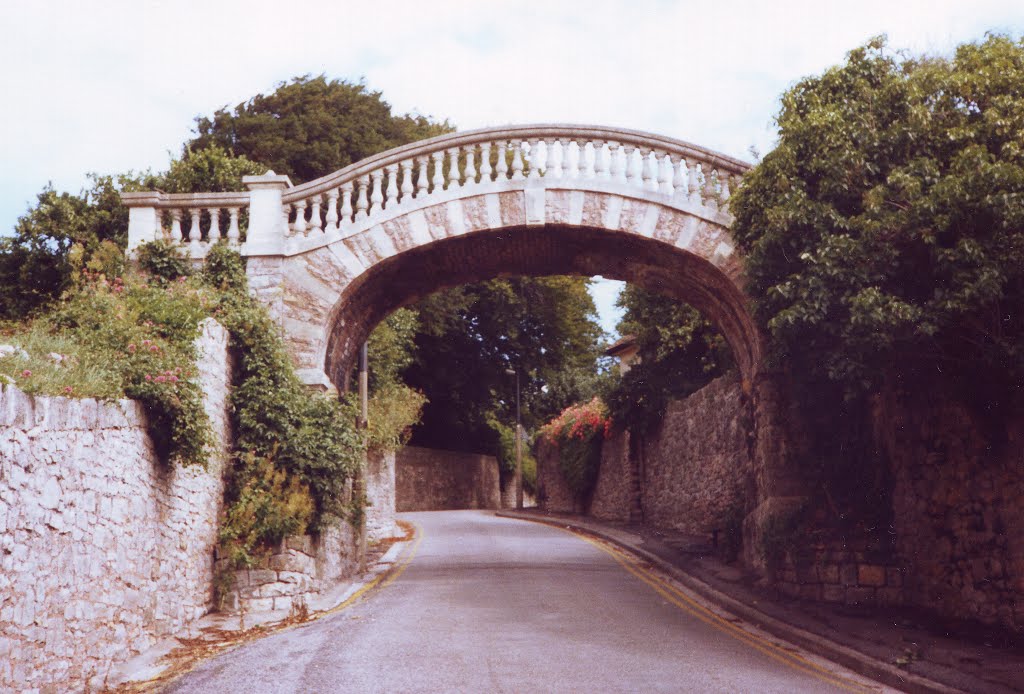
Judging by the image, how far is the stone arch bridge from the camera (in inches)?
548

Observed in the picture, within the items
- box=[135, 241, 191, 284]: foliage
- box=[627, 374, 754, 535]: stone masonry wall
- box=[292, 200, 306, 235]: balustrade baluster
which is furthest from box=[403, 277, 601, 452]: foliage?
box=[135, 241, 191, 284]: foliage

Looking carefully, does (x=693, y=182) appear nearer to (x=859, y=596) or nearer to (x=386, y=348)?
(x=859, y=596)

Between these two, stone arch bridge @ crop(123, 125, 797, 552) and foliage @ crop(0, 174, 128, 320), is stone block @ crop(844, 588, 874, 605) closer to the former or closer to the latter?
stone arch bridge @ crop(123, 125, 797, 552)

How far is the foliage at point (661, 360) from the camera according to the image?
965 inches

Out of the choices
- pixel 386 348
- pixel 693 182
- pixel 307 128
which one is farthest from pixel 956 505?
pixel 307 128

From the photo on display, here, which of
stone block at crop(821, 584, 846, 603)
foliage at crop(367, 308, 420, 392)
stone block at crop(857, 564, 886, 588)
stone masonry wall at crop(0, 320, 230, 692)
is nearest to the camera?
stone masonry wall at crop(0, 320, 230, 692)

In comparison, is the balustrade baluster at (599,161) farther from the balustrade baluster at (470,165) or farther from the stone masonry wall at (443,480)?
the stone masonry wall at (443,480)

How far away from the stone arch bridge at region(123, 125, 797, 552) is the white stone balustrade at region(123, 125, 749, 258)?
0.02m

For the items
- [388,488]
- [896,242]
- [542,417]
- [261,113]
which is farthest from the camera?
[542,417]

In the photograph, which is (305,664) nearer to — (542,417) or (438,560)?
(438,560)

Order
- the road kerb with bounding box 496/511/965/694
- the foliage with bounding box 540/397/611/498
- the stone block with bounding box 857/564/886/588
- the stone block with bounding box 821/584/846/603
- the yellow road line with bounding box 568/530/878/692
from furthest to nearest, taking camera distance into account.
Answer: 1. the foliage with bounding box 540/397/611/498
2. the stone block with bounding box 821/584/846/603
3. the stone block with bounding box 857/564/886/588
4. the yellow road line with bounding box 568/530/878/692
5. the road kerb with bounding box 496/511/965/694

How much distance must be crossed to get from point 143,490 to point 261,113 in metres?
22.7

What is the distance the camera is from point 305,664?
7938mm

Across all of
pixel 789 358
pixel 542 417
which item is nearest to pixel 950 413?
pixel 789 358
